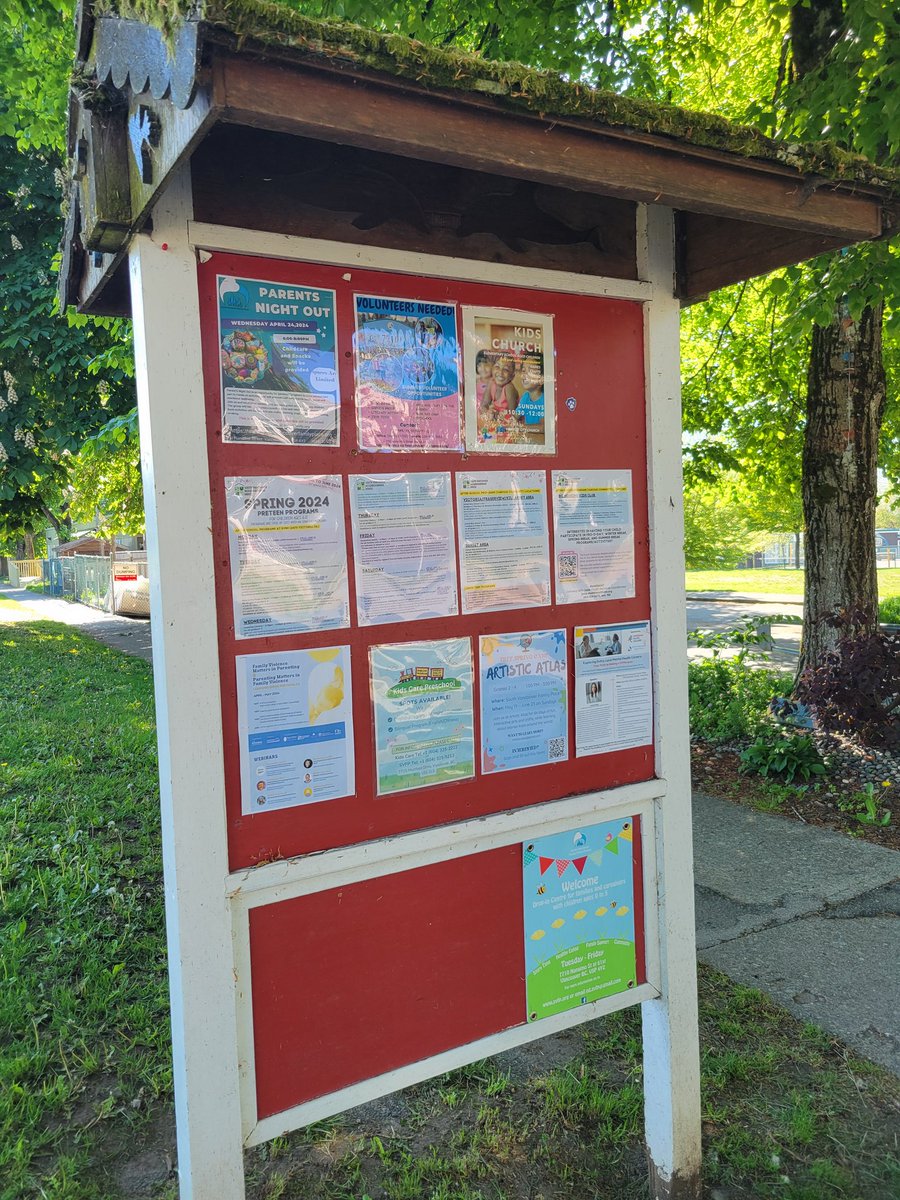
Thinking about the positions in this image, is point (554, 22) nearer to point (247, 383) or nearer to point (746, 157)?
point (746, 157)

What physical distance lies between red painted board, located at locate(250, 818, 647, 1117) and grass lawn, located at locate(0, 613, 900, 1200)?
654 millimetres

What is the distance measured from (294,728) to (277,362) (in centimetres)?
84

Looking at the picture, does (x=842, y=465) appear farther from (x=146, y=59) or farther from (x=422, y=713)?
(x=146, y=59)

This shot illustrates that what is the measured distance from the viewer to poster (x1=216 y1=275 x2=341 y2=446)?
185 centimetres

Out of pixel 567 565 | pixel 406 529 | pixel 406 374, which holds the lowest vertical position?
pixel 567 565

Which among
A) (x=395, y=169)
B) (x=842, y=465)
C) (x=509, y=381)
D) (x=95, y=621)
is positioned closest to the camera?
(x=395, y=169)

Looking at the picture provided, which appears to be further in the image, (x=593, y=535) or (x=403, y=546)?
(x=593, y=535)

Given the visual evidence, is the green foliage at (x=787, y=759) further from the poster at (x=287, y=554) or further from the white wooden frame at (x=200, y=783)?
the poster at (x=287, y=554)

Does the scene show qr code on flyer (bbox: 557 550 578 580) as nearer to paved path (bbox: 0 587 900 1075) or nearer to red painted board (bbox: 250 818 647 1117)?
red painted board (bbox: 250 818 647 1117)

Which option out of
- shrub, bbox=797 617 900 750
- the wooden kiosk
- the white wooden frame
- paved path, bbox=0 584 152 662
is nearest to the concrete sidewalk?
shrub, bbox=797 617 900 750

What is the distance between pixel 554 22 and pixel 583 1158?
657 centimetres

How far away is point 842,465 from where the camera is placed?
6586 mm

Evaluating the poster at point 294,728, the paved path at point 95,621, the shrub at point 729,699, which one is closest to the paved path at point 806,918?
the shrub at point 729,699

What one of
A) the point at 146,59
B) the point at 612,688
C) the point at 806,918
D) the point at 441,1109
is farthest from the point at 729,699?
the point at 146,59
